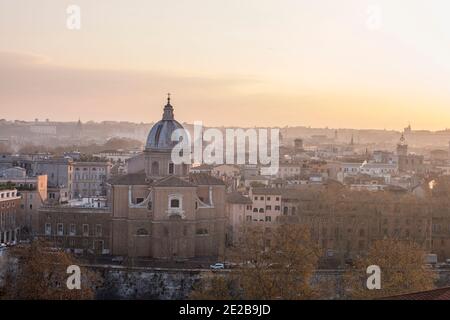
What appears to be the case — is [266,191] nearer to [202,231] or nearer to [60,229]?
[202,231]

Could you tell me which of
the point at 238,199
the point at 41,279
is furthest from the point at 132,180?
the point at 41,279

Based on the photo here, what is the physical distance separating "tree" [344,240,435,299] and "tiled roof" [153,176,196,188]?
5.22 meters

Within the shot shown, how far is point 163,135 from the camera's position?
65.8ft

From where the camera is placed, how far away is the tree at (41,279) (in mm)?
11859

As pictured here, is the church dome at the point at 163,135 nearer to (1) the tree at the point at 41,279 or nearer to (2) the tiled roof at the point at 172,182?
(2) the tiled roof at the point at 172,182

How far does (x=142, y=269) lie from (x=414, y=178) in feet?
47.1

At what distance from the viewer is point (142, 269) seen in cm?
1744

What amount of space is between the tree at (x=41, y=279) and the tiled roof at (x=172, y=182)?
4515mm

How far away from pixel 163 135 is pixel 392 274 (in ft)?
27.1

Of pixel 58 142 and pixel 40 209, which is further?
pixel 58 142

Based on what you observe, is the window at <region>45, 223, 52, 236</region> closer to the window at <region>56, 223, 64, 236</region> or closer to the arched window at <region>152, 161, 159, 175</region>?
the window at <region>56, 223, 64, 236</region>
